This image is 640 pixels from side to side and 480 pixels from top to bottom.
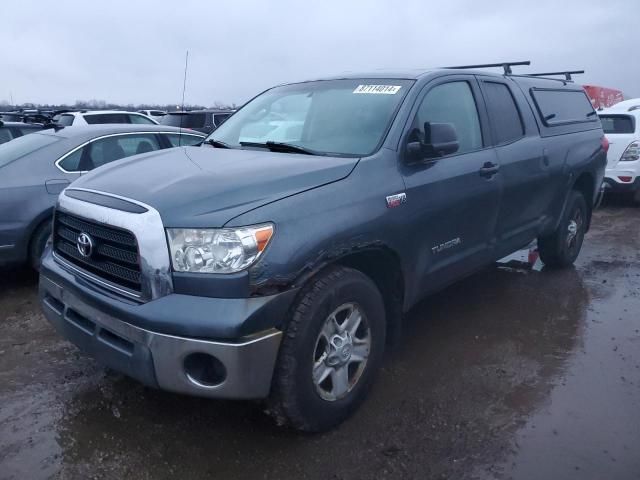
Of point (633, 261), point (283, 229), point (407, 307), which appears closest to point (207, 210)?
point (283, 229)

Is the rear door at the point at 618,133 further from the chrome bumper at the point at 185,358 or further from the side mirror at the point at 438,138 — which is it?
the chrome bumper at the point at 185,358

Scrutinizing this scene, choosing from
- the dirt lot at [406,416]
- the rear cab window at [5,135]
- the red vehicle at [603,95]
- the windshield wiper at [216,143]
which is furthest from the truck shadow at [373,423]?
the red vehicle at [603,95]

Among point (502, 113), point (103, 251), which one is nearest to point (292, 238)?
point (103, 251)

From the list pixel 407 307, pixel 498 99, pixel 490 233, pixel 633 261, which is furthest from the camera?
pixel 633 261

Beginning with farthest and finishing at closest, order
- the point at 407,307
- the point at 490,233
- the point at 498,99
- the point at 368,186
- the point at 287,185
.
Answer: the point at 498,99 → the point at 490,233 → the point at 407,307 → the point at 368,186 → the point at 287,185

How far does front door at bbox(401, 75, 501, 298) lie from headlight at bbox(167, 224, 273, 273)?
1.13m

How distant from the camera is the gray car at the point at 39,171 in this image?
201 inches

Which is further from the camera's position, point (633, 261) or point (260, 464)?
point (633, 261)

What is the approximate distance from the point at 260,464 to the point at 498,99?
3.31m

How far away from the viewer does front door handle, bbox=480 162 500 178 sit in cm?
410

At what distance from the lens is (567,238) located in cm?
593

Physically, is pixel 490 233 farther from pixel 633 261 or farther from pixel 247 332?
pixel 633 261

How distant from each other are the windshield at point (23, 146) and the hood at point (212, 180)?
2.39 metres

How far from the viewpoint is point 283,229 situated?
107 inches
